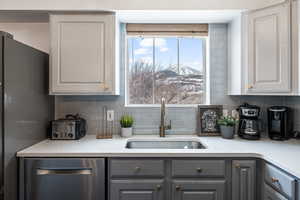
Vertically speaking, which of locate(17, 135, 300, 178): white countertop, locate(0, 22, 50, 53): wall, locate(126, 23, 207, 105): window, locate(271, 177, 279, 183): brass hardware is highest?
locate(0, 22, 50, 53): wall

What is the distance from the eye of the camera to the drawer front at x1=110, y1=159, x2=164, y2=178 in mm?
1470

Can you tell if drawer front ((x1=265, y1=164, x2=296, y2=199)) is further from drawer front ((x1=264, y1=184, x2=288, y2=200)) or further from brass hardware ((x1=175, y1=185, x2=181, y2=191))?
brass hardware ((x1=175, y1=185, x2=181, y2=191))

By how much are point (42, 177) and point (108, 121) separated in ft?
2.75

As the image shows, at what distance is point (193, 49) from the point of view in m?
2.24

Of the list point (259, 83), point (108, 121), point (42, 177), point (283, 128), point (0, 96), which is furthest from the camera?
point (108, 121)

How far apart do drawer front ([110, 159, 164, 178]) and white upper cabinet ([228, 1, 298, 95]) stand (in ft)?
3.54

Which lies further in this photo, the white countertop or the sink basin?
the sink basin

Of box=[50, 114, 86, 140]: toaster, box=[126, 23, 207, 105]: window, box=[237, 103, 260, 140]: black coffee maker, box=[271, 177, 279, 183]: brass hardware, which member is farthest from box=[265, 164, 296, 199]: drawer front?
box=[50, 114, 86, 140]: toaster

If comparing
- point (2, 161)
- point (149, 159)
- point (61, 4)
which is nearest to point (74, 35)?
point (61, 4)

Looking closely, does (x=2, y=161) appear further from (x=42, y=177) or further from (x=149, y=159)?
(x=149, y=159)

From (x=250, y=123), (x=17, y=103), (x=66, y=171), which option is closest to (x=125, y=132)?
(x=66, y=171)

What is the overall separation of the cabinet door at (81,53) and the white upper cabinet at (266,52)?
4.04 feet

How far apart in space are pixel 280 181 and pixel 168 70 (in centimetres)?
146

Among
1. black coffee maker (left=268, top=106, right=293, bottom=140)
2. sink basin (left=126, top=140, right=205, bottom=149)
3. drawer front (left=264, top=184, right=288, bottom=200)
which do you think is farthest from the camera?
sink basin (left=126, top=140, right=205, bottom=149)
